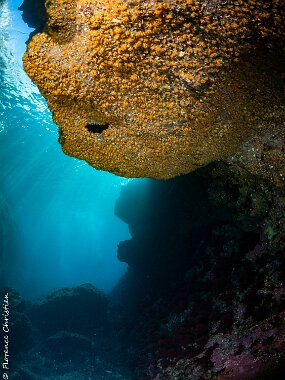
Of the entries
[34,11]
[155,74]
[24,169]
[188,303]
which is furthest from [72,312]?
[24,169]

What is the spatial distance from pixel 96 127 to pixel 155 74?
3.06ft

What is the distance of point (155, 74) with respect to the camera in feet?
8.41

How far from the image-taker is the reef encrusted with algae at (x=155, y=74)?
2207 millimetres

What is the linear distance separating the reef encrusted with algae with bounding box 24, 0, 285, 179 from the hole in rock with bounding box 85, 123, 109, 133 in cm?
1

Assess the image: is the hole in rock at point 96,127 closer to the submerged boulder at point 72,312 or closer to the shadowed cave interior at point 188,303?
the shadowed cave interior at point 188,303

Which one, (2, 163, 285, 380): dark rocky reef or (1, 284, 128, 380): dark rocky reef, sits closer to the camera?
(2, 163, 285, 380): dark rocky reef

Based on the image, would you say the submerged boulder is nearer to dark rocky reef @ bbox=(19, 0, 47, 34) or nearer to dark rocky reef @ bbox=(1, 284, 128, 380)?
dark rocky reef @ bbox=(1, 284, 128, 380)

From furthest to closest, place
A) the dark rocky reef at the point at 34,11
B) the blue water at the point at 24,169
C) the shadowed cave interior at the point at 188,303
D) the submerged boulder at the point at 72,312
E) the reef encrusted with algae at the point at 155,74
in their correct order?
the submerged boulder at the point at 72,312 → the blue water at the point at 24,169 → the dark rocky reef at the point at 34,11 → the shadowed cave interior at the point at 188,303 → the reef encrusted with algae at the point at 155,74

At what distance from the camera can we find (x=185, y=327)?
6453 millimetres

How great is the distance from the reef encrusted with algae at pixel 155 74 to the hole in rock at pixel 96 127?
0.04 ft

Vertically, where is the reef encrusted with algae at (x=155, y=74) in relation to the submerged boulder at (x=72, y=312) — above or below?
above

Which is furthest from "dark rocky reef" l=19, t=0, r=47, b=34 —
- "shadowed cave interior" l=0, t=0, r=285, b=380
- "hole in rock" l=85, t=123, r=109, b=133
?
"hole in rock" l=85, t=123, r=109, b=133

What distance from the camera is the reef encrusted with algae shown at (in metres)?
2.21

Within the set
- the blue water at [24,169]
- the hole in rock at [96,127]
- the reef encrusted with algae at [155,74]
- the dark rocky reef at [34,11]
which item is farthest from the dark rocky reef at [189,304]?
the blue water at [24,169]
